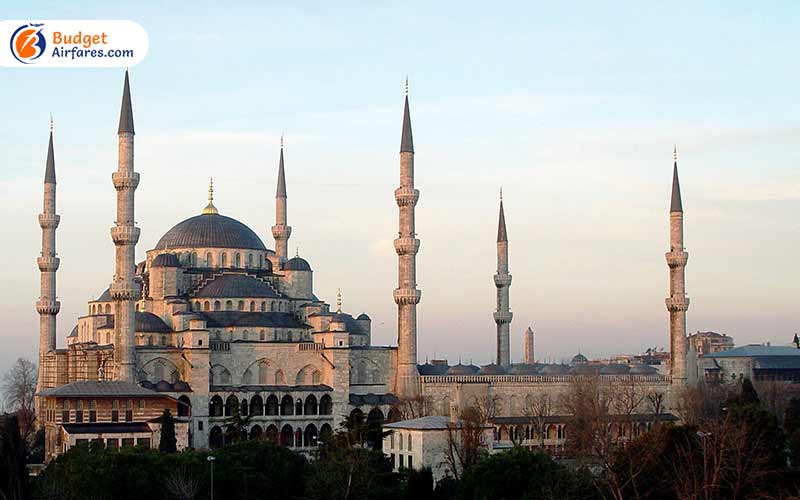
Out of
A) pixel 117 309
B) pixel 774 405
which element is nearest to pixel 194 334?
pixel 117 309

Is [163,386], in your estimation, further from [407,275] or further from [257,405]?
→ [407,275]

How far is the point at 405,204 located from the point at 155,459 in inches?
764

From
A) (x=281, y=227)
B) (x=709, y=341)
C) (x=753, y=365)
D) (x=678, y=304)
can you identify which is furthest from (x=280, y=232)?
(x=709, y=341)

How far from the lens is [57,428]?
1677 inches

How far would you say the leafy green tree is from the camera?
2884 centimetres

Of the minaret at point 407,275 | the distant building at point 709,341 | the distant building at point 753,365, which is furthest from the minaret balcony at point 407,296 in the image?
the distant building at point 709,341

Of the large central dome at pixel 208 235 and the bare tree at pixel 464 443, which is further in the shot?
the large central dome at pixel 208 235

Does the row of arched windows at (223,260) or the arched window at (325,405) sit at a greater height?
the row of arched windows at (223,260)

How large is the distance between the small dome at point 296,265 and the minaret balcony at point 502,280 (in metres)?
8.09

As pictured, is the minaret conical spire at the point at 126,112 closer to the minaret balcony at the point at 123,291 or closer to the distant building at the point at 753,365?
the minaret balcony at the point at 123,291

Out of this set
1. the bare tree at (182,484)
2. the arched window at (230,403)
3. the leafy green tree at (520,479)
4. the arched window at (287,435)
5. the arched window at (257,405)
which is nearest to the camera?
the leafy green tree at (520,479)

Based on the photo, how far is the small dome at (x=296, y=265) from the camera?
52969mm

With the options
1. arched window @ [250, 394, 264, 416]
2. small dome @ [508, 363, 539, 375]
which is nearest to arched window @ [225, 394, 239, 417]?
arched window @ [250, 394, 264, 416]

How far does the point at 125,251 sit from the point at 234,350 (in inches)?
226
